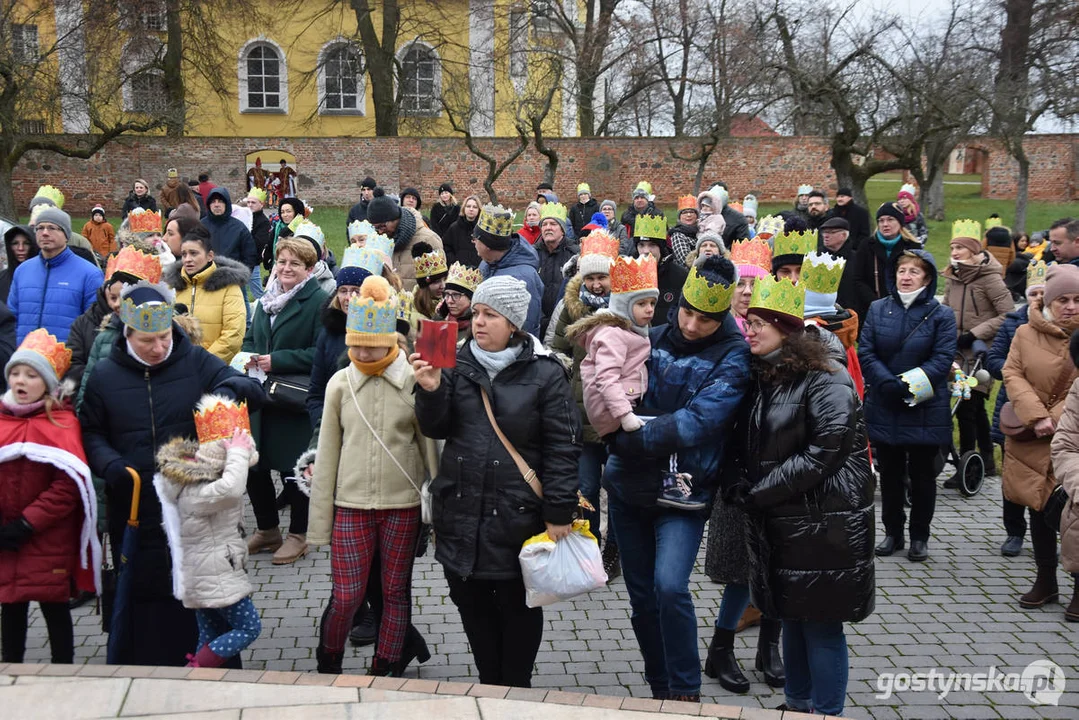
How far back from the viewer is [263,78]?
45.1 meters

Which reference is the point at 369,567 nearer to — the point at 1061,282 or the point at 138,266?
the point at 138,266

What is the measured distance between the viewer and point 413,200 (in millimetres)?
13961

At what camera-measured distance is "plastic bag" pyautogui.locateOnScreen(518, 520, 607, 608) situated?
4.40 meters

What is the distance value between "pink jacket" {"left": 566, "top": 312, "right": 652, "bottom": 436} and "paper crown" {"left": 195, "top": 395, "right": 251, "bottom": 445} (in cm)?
159

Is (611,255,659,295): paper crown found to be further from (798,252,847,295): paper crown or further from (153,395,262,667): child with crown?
(153,395,262,667): child with crown

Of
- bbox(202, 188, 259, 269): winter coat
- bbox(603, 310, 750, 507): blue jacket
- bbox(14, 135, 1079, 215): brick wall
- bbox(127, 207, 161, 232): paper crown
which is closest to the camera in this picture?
bbox(603, 310, 750, 507): blue jacket

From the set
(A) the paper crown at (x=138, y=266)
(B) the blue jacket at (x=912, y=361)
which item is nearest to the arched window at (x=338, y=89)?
(A) the paper crown at (x=138, y=266)

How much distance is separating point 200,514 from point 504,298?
1679 millimetres

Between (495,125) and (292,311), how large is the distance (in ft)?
130

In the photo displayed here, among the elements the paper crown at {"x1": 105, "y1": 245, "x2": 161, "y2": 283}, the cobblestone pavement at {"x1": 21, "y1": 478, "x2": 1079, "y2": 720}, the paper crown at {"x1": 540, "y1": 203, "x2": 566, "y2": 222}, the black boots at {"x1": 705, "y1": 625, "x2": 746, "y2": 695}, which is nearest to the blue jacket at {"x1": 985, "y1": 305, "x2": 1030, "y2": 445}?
the cobblestone pavement at {"x1": 21, "y1": 478, "x2": 1079, "y2": 720}

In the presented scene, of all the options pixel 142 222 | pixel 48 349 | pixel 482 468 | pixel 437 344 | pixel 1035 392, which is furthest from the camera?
pixel 142 222

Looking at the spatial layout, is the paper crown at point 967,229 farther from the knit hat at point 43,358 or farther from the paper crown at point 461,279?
the knit hat at point 43,358

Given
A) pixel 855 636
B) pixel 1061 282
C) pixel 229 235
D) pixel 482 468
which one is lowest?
pixel 855 636

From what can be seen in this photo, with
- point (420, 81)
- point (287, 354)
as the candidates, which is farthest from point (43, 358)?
point (420, 81)
